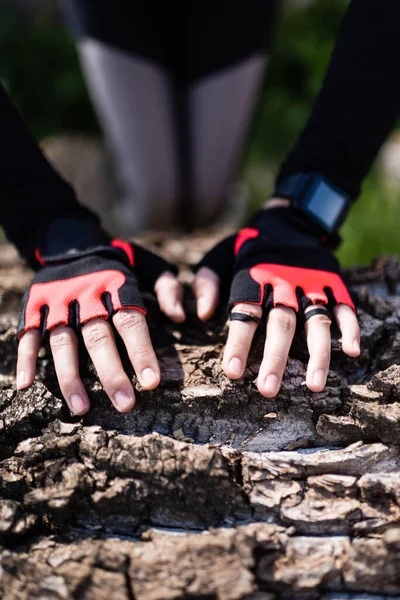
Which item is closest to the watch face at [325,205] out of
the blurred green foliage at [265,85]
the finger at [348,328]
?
the finger at [348,328]

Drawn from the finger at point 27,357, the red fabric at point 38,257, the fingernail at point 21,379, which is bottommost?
the fingernail at point 21,379

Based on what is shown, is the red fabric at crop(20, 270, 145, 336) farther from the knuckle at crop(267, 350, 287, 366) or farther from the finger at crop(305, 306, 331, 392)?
the finger at crop(305, 306, 331, 392)

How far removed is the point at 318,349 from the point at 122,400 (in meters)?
0.57

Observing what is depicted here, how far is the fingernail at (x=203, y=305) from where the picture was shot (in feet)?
5.47

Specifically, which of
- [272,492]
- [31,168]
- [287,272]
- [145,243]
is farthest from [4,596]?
[145,243]

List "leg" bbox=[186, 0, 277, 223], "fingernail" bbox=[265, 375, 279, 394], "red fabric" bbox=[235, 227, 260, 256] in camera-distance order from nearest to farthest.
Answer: "fingernail" bbox=[265, 375, 279, 394] → "red fabric" bbox=[235, 227, 260, 256] → "leg" bbox=[186, 0, 277, 223]

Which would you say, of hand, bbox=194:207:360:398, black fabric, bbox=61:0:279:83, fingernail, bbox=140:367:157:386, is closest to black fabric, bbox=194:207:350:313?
hand, bbox=194:207:360:398

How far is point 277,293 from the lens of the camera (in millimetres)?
1531

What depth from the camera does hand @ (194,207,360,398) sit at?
1.45 metres

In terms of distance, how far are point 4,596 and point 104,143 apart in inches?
147

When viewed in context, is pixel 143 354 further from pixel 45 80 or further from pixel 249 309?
pixel 45 80

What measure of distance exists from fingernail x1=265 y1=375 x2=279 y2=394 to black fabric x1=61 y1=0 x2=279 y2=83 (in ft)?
6.99

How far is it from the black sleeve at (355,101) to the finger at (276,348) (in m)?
0.60

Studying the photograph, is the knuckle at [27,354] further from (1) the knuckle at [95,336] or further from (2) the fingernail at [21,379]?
(1) the knuckle at [95,336]
